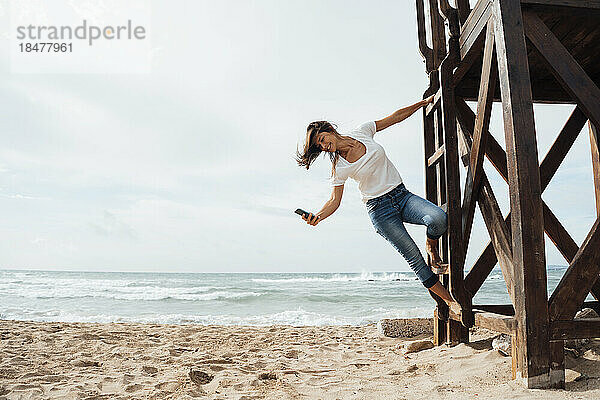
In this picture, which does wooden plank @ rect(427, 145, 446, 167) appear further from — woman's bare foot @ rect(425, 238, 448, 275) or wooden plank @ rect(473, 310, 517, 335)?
wooden plank @ rect(473, 310, 517, 335)

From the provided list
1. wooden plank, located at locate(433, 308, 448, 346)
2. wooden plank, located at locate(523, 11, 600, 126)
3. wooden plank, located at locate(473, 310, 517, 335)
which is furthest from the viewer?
wooden plank, located at locate(433, 308, 448, 346)

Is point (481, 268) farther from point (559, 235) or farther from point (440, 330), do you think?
point (559, 235)

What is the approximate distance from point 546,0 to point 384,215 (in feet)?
6.42

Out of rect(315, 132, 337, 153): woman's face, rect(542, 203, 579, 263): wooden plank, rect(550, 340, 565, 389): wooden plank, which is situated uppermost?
rect(315, 132, 337, 153): woman's face

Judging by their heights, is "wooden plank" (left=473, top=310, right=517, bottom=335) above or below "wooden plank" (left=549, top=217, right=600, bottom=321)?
below

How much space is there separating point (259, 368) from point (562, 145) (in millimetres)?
3690

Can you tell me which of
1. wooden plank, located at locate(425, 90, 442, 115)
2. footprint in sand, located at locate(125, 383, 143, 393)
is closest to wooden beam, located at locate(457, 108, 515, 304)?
wooden plank, located at locate(425, 90, 442, 115)

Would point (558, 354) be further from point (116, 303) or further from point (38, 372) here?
point (116, 303)

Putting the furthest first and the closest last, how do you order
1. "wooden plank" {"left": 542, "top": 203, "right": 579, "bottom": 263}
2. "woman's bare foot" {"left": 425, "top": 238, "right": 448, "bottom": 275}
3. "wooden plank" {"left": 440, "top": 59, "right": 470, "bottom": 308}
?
1. "wooden plank" {"left": 542, "top": 203, "right": 579, "bottom": 263}
2. "woman's bare foot" {"left": 425, "top": 238, "right": 448, "bottom": 275}
3. "wooden plank" {"left": 440, "top": 59, "right": 470, "bottom": 308}

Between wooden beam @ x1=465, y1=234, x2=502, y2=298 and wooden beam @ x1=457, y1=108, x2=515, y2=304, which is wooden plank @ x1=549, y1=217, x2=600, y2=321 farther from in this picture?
wooden beam @ x1=465, y1=234, x2=502, y2=298

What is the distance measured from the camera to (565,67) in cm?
326

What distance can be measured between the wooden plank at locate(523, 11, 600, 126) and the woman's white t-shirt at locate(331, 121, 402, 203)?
55.9 inches

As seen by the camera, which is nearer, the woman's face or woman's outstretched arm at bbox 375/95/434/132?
the woman's face

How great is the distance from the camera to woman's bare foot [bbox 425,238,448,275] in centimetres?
432
